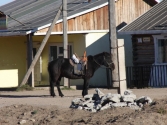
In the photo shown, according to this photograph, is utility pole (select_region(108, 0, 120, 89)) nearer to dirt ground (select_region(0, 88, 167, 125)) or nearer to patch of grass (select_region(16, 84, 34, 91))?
dirt ground (select_region(0, 88, 167, 125))

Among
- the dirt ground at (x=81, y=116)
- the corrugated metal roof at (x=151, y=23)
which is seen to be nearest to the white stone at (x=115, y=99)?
the dirt ground at (x=81, y=116)

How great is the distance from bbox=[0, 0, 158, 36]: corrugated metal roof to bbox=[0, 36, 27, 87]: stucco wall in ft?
3.37

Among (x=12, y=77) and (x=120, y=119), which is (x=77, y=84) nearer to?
(x=12, y=77)

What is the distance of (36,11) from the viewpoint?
32.8 metres

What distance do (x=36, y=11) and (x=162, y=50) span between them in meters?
9.61

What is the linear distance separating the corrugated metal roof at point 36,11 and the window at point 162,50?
4.58m

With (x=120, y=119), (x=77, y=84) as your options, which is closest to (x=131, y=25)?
(x=77, y=84)

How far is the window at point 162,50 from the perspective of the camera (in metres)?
26.1

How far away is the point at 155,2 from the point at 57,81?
511 inches

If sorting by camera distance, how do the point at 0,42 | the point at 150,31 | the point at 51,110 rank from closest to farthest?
the point at 51,110, the point at 150,31, the point at 0,42

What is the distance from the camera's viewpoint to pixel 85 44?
28609 mm

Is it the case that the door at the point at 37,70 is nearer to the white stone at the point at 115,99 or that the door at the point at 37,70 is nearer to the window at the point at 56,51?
the window at the point at 56,51

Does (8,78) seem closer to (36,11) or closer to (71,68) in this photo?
(36,11)

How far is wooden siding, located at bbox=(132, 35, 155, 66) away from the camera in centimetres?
2686
